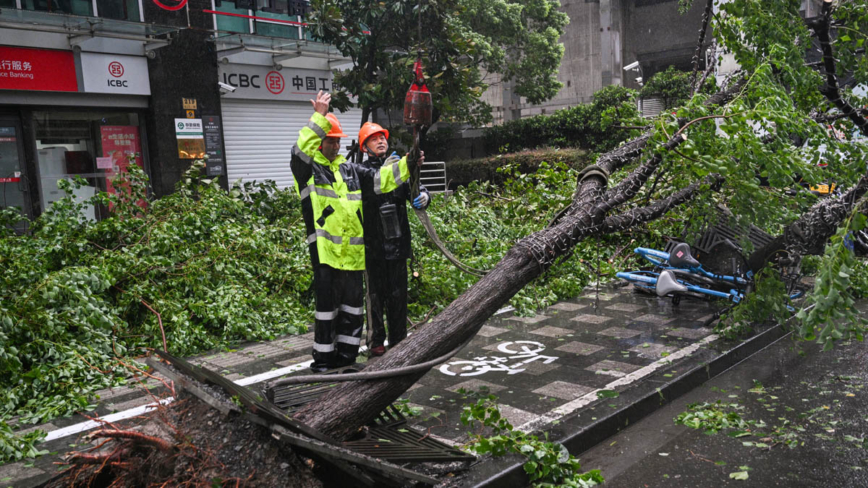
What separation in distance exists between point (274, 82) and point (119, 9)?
3.55m

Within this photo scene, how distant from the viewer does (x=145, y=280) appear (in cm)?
680

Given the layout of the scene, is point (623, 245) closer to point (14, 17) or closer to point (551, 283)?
point (551, 283)

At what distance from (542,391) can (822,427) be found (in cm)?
192

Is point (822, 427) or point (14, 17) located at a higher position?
point (14, 17)

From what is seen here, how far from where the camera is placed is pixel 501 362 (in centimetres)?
595

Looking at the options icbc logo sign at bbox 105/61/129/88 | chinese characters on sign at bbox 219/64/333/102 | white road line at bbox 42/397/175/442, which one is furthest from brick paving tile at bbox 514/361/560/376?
chinese characters on sign at bbox 219/64/333/102

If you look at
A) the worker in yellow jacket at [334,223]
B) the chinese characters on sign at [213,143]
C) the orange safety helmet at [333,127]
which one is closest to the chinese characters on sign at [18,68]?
the chinese characters on sign at [213,143]

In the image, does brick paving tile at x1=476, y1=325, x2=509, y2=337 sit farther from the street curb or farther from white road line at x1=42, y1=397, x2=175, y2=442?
white road line at x1=42, y1=397, x2=175, y2=442

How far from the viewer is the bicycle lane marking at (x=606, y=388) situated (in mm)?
4477

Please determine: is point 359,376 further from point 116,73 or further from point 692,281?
point 116,73

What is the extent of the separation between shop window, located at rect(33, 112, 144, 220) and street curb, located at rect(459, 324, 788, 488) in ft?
32.6

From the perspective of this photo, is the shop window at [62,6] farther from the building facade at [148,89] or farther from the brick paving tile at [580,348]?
the brick paving tile at [580,348]

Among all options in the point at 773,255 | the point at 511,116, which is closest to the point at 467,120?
the point at 511,116

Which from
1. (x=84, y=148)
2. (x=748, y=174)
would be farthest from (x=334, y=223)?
(x=84, y=148)
